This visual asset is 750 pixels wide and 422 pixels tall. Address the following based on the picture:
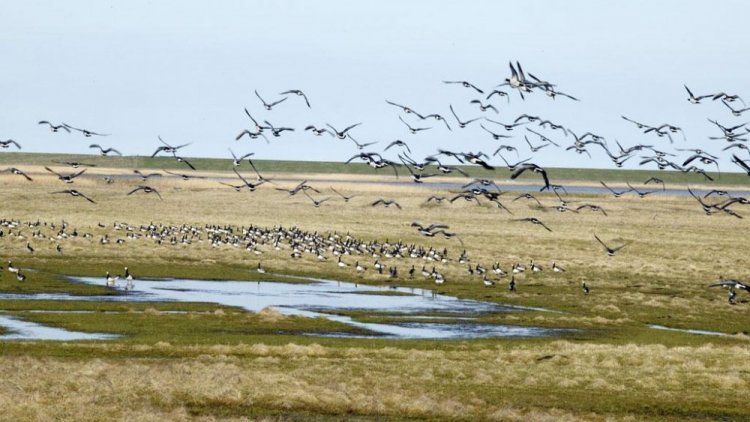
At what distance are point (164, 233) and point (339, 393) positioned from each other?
2383 inches

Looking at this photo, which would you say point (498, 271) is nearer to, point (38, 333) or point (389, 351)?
point (389, 351)

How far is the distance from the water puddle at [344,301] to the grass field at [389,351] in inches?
66.6

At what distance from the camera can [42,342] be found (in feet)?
135

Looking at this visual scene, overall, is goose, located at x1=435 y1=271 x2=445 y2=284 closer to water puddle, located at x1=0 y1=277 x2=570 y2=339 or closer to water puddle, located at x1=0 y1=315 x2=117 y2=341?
water puddle, located at x1=0 y1=277 x2=570 y2=339

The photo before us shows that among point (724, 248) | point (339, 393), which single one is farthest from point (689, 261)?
point (339, 393)

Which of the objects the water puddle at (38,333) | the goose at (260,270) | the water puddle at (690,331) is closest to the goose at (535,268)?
the goose at (260,270)

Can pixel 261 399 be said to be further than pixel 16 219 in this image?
No

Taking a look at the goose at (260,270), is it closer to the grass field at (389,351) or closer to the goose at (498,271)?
the grass field at (389,351)

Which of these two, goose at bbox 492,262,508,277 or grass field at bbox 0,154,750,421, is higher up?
goose at bbox 492,262,508,277

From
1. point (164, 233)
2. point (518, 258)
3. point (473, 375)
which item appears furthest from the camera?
point (164, 233)

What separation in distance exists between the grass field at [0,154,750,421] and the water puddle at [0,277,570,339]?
1692mm

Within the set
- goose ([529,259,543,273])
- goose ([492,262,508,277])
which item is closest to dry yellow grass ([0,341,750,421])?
goose ([492,262,508,277])

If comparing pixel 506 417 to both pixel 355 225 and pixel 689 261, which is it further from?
pixel 355 225

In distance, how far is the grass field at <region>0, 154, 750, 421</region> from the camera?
108 feet
